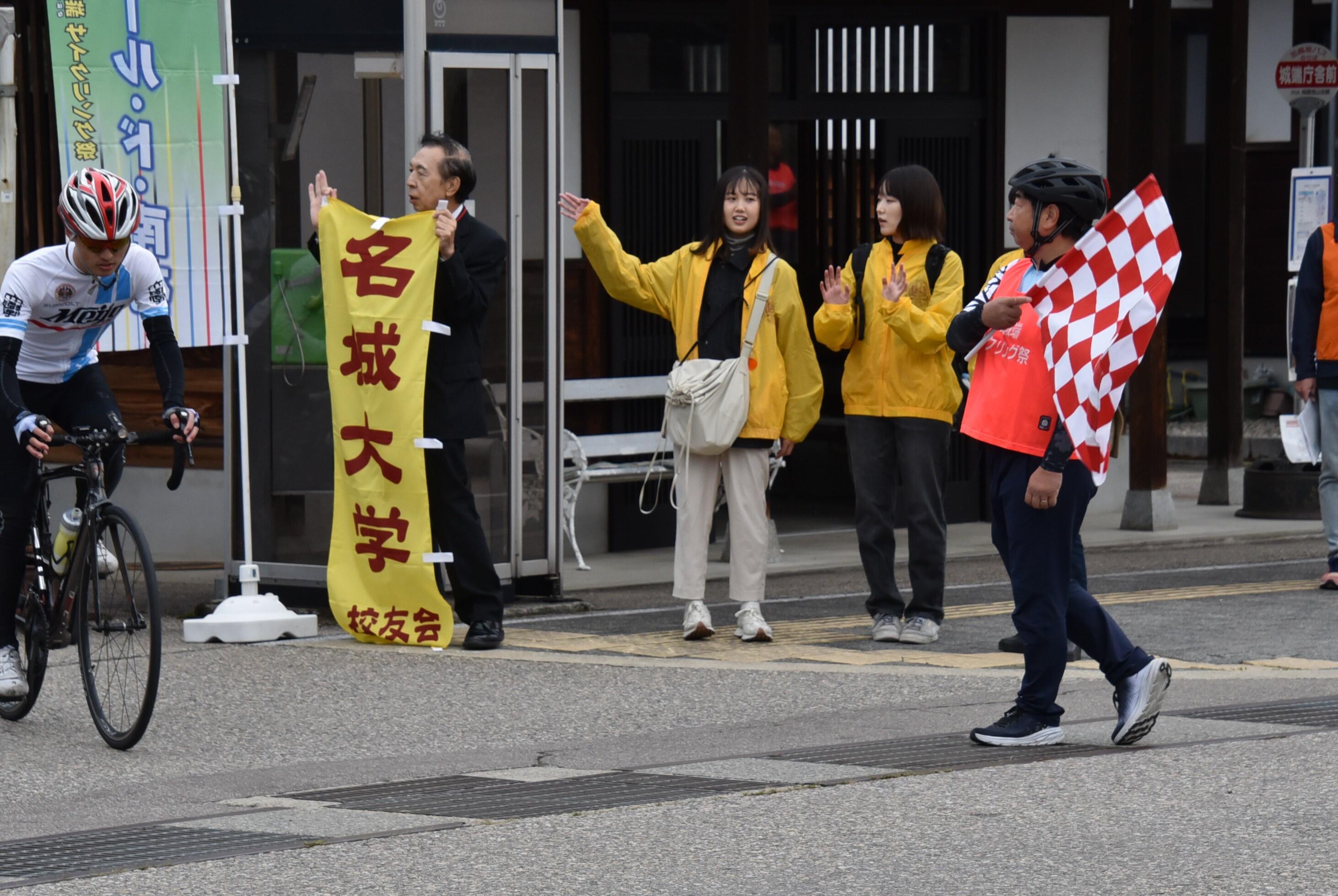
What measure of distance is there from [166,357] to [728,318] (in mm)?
2528

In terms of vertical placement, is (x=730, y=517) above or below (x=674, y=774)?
above

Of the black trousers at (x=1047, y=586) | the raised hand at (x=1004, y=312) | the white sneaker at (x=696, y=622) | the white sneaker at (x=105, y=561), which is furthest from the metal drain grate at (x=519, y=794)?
the white sneaker at (x=696, y=622)

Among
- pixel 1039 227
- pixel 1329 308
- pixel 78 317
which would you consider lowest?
pixel 1329 308

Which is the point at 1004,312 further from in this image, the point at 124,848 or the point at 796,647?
the point at 124,848

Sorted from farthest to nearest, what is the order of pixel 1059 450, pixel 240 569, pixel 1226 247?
pixel 1226 247 → pixel 240 569 → pixel 1059 450

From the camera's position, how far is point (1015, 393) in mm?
6211

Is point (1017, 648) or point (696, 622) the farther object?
point (696, 622)

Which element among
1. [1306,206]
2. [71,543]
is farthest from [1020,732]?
[1306,206]

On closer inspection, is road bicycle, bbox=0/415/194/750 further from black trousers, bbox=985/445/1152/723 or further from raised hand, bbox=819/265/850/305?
raised hand, bbox=819/265/850/305

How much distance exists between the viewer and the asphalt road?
5.00m

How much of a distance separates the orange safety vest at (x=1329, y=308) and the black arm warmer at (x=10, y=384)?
6.22m

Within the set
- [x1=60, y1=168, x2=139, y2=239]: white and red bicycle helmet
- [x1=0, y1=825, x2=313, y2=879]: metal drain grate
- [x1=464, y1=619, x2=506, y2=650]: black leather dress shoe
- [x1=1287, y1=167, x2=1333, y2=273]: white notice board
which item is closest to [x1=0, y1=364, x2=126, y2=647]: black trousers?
[x1=60, y1=168, x2=139, y2=239]: white and red bicycle helmet

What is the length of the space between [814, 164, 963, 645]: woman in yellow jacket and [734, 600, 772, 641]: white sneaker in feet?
1.53

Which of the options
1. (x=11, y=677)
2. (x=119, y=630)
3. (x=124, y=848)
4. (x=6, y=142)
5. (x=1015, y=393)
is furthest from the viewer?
(x=6, y=142)
